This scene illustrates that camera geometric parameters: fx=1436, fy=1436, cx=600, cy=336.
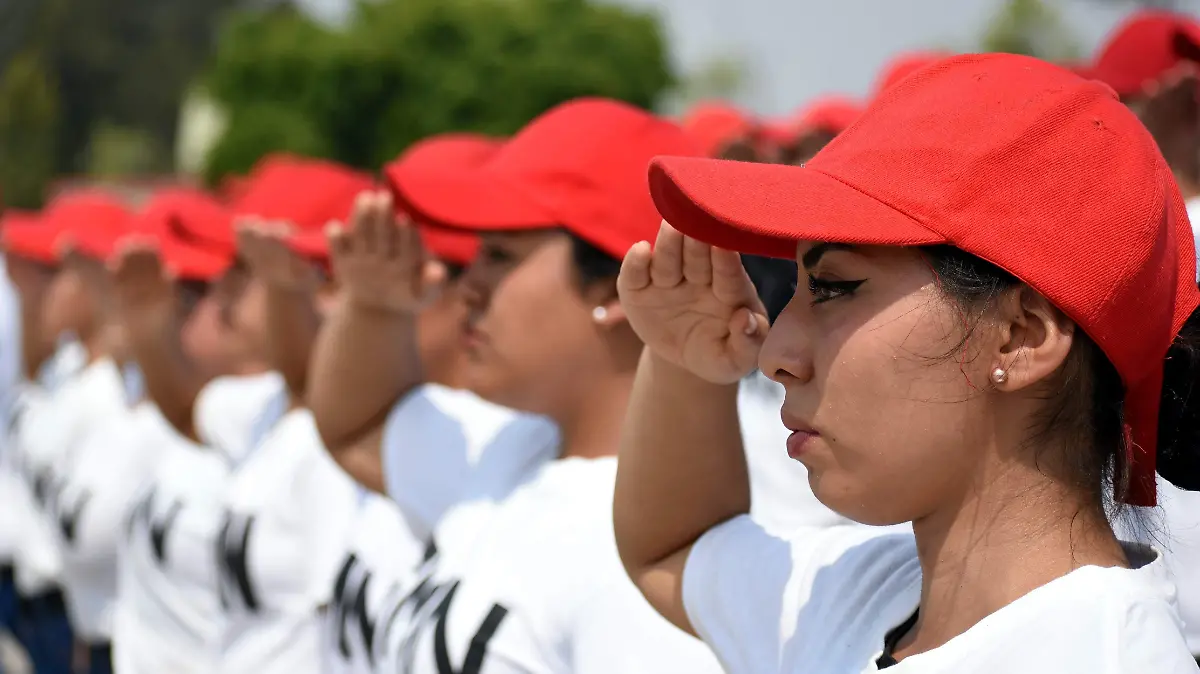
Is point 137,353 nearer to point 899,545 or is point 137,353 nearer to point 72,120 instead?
point 899,545

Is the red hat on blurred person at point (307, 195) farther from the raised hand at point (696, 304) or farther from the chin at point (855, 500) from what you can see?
the chin at point (855, 500)

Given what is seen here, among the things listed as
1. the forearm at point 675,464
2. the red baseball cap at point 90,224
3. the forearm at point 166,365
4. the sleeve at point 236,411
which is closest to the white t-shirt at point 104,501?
the forearm at point 166,365

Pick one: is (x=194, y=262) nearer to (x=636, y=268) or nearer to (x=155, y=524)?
(x=155, y=524)

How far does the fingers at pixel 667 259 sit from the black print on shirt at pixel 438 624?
0.83m

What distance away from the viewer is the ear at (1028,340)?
147 cm

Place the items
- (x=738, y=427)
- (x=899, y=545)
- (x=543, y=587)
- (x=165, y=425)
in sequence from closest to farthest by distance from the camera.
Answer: (x=899, y=545) → (x=738, y=427) → (x=543, y=587) → (x=165, y=425)

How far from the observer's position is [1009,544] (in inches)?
59.9

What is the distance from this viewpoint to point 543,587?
236 centimetres

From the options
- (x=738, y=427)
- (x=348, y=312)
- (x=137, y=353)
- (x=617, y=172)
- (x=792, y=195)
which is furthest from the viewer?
(x=137, y=353)

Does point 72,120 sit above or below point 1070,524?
below

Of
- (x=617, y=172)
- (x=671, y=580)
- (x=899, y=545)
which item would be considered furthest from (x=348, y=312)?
(x=899, y=545)

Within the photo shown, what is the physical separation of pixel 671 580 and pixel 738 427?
0.23 meters

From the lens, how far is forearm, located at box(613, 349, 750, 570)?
6.24ft

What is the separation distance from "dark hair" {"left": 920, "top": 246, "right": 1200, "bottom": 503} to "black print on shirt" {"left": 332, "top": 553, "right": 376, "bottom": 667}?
190 centimetres
